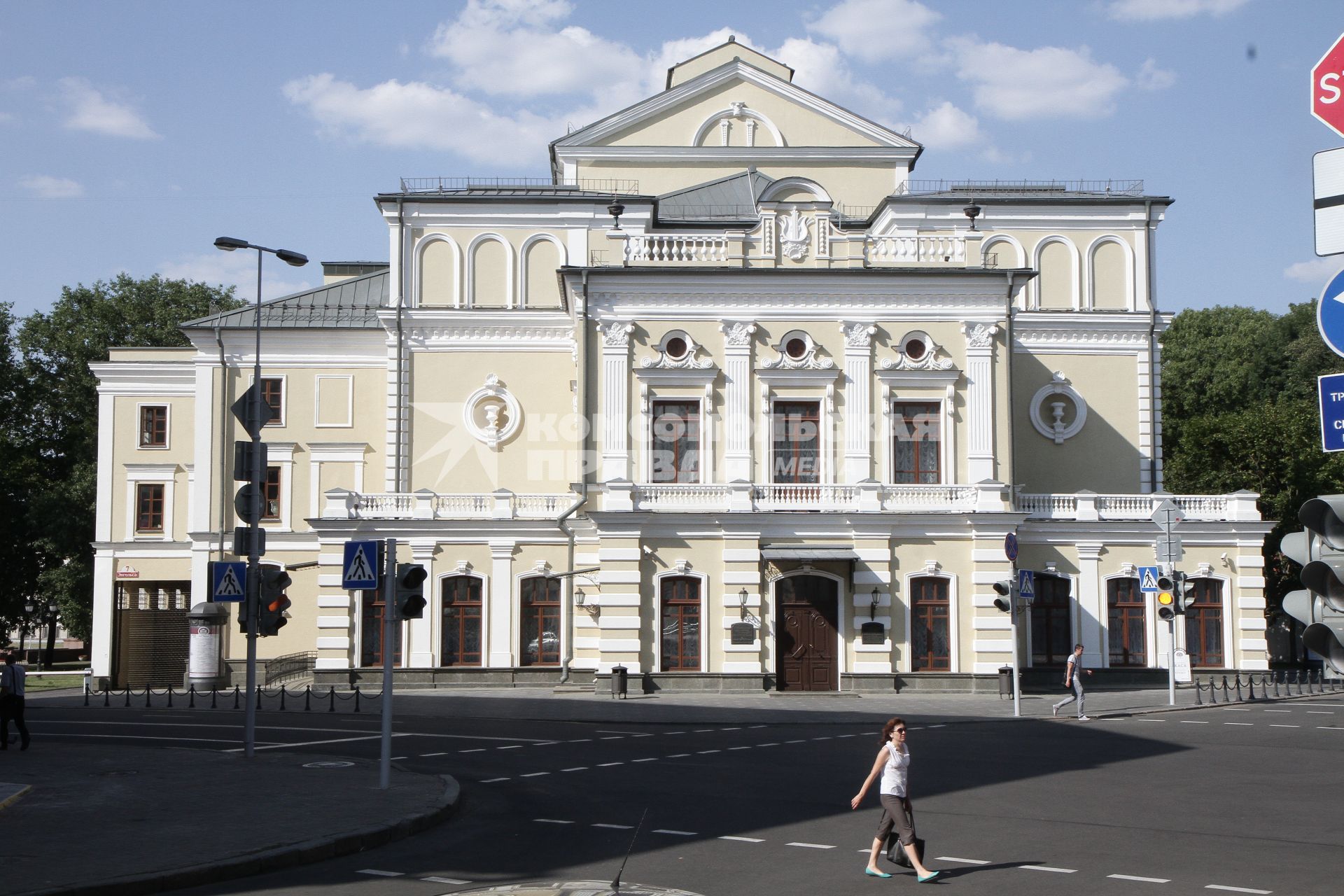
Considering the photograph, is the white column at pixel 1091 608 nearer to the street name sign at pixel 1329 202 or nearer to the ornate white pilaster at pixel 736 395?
the ornate white pilaster at pixel 736 395

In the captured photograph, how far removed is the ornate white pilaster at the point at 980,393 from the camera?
39.8m

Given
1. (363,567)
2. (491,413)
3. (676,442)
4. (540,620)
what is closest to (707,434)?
(676,442)

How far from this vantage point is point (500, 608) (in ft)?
136

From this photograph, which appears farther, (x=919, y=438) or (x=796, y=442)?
(x=919, y=438)

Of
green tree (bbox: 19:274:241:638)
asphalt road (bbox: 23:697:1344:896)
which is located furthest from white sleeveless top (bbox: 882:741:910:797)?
green tree (bbox: 19:274:241:638)

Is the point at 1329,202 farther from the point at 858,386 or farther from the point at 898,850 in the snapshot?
the point at 858,386

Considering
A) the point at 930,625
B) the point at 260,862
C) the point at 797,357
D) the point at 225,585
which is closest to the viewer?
the point at 260,862

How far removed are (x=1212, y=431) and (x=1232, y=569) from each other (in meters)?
17.2

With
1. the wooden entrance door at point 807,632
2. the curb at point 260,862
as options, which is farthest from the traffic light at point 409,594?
the wooden entrance door at point 807,632

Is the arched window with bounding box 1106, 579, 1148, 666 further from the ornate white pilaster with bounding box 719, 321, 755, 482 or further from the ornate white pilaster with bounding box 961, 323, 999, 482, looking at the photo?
the ornate white pilaster with bounding box 719, 321, 755, 482

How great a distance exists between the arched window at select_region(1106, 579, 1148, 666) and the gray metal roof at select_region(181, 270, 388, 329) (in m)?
27.8

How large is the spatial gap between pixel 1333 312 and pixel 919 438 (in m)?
32.8

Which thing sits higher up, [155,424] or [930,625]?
[155,424]

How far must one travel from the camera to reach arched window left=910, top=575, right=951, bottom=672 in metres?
39.0
